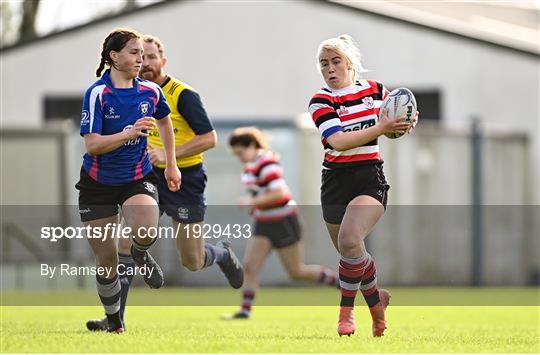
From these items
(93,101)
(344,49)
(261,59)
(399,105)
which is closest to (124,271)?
(93,101)

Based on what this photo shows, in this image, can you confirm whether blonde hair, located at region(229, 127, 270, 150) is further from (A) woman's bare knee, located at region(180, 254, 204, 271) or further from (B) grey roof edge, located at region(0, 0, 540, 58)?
(B) grey roof edge, located at region(0, 0, 540, 58)

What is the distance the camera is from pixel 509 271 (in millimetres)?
26234

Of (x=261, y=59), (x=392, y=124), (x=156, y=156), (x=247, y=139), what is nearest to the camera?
(x=392, y=124)

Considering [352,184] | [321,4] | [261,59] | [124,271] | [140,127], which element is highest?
[321,4]

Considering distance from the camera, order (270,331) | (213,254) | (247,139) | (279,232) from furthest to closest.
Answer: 1. (279,232)
2. (247,139)
3. (213,254)
4. (270,331)

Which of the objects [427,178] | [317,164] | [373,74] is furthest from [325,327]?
[373,74]

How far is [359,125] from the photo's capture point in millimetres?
9758

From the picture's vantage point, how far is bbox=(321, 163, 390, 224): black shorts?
9.83 metres

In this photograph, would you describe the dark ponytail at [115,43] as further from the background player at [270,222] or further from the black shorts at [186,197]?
the background player at [270,222]

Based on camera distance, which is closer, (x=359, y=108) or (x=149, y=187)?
(x=359, y=108)

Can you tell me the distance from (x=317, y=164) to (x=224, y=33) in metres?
6.09

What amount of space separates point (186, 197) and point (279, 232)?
4.80 meters

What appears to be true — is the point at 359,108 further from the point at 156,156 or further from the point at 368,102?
the point at 156,156

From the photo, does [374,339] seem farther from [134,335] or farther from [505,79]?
[505,79]
